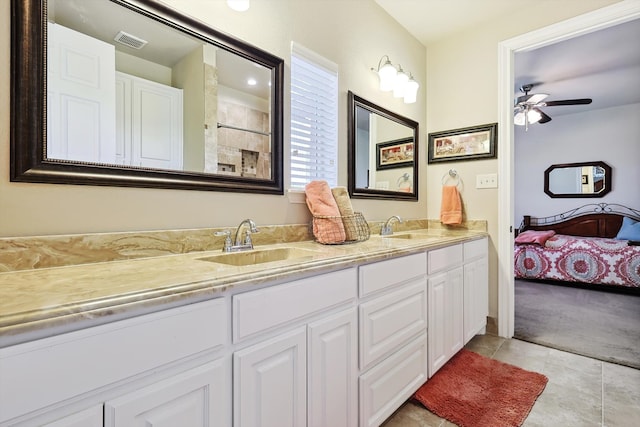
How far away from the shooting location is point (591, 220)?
4.88m

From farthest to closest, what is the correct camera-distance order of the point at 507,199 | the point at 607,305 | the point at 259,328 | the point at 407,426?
the point at 607,305
the point at 507,199
the point at 407,426
the point at 259,328

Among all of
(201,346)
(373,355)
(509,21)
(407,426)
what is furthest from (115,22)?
(509,21)

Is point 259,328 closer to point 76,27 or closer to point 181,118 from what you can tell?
point 181,118

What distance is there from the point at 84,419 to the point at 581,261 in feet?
15.6

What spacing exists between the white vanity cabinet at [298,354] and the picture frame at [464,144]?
1.89m

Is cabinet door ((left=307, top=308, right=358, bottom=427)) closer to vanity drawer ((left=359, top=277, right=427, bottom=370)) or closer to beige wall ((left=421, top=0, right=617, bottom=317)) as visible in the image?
vanity drawer ((left=359, top=277, right=427, bottom=370))

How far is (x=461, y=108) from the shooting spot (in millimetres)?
2645

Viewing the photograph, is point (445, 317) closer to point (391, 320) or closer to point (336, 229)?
point (391, 320)

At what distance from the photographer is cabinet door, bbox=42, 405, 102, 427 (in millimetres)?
562

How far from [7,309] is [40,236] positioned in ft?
1.71

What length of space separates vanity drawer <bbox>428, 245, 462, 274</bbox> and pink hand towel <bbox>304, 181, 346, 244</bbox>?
496 millimetres

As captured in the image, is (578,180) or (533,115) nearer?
(533,115)

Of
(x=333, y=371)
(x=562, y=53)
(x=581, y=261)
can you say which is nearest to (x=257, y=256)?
(x=333, y=371)

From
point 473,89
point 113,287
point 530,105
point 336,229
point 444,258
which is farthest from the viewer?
point 530,105
